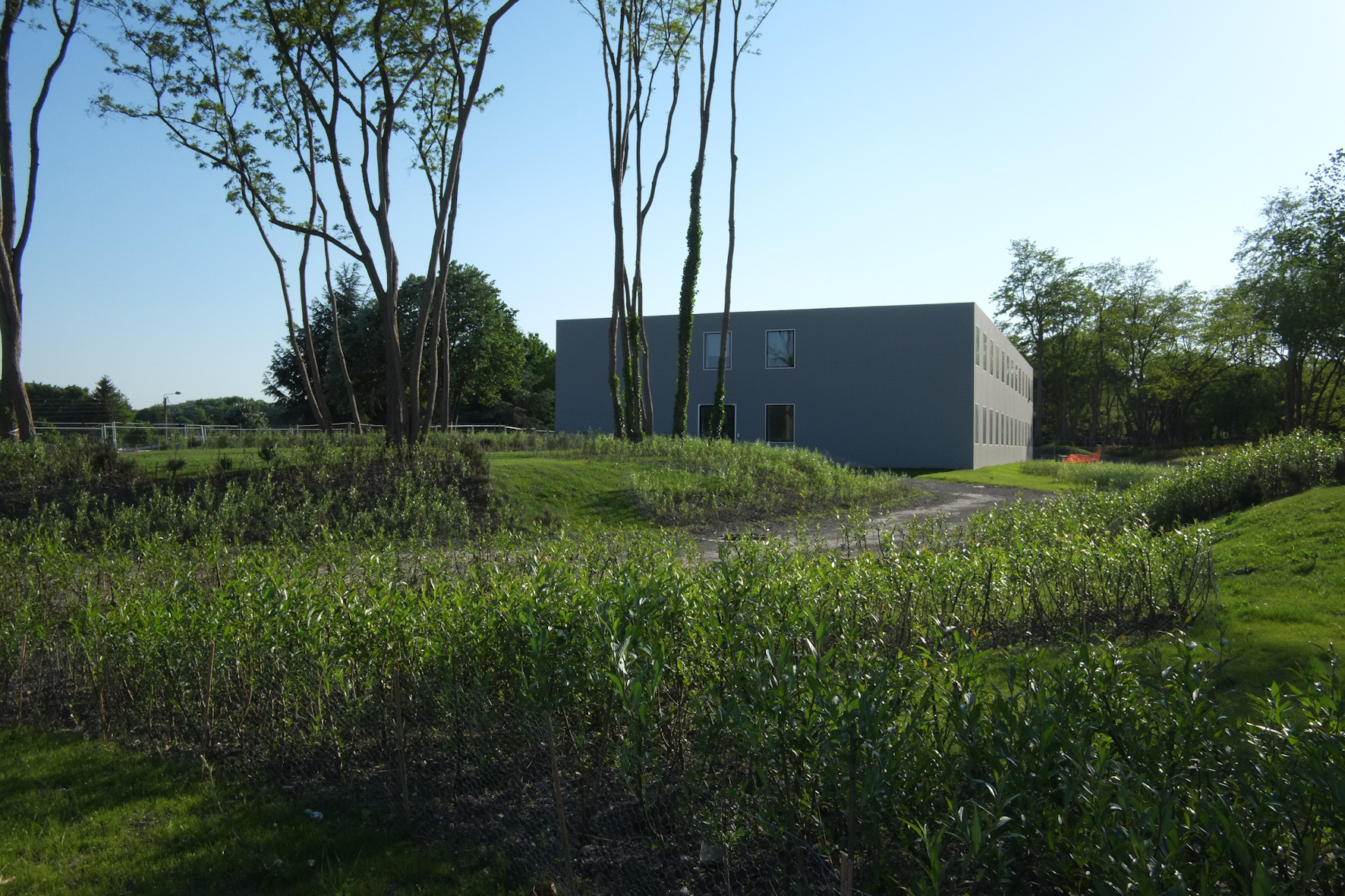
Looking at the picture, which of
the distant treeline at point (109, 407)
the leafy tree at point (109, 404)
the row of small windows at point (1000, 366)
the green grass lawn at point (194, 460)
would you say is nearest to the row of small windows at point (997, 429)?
the row of small windows at point (1000, 366)

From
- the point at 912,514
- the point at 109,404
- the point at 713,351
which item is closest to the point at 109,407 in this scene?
the point at 109,404

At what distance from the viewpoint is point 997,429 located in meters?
36.8

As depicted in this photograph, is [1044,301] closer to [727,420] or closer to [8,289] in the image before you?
[727,420]

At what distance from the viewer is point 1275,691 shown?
7.77ft

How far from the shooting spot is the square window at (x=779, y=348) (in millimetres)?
30953

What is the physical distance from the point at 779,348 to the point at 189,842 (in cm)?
2894

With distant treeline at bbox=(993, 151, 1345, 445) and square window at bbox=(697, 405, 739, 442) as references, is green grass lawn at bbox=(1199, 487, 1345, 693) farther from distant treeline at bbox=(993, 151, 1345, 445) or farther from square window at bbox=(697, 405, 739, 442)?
distant treeline at bbox=(993, 151, 1345, 445)

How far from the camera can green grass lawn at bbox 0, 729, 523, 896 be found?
119 inches

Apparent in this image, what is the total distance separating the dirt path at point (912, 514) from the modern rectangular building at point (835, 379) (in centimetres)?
599

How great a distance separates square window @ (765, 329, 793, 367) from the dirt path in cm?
875

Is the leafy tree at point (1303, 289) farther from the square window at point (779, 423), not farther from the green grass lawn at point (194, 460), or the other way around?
the green grass lawn at point (194, 460)

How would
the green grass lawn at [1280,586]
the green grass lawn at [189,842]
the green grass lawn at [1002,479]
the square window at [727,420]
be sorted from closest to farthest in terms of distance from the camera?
the green grass lawn at [189,842] < the green grass lawn at [1280,586] < the green grass lawn at [1002,479] < the square window at [727,420]

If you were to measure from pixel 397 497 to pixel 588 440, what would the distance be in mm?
7758

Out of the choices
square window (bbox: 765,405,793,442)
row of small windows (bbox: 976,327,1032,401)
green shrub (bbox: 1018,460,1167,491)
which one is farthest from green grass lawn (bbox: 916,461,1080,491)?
square window (bbox: 765,405,793,442)
